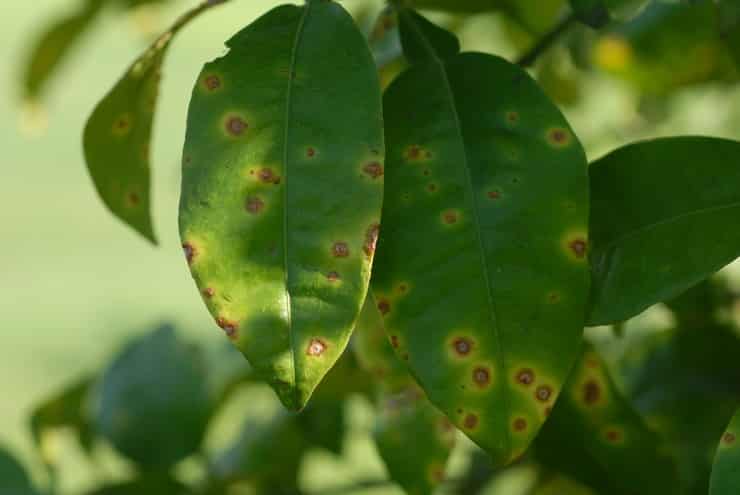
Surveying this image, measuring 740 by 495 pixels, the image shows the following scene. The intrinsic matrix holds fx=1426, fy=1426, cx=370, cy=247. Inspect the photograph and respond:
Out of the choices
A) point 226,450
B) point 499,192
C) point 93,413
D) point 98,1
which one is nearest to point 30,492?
point 93,413

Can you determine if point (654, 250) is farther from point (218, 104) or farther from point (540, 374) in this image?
point (218, 104)

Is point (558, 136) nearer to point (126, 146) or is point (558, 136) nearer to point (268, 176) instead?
point (268, 176)

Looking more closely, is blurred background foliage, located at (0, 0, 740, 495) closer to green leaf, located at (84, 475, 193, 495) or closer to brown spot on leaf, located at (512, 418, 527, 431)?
green leaf, located at (84, 475, 193, 495)

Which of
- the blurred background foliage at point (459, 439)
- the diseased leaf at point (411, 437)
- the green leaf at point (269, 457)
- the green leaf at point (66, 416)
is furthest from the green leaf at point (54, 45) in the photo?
the diseased leaf at point (411, 437)

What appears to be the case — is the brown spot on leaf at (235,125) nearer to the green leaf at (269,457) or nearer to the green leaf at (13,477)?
the green leaf at (13,477)

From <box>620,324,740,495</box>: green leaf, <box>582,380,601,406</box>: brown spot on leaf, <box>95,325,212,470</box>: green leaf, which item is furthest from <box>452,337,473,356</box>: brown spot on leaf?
<box>95,325,212,470</box>: green leaf

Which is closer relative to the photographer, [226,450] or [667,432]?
[667,432]

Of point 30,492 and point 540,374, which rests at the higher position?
point 540,374
